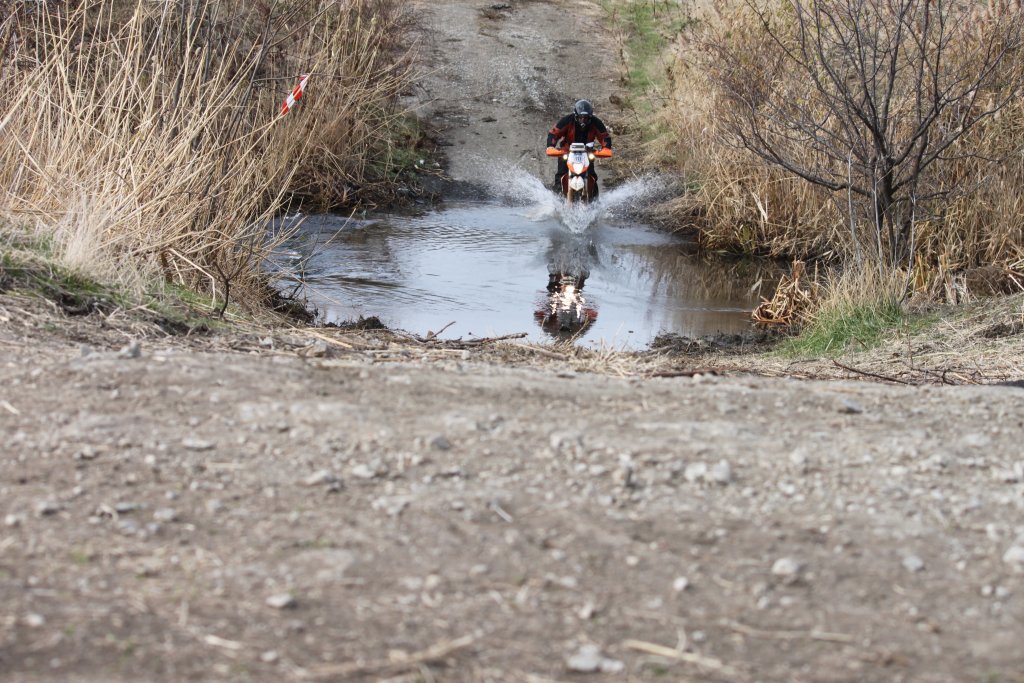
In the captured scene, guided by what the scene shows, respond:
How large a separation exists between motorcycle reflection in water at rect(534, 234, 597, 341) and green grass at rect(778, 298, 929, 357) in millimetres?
1674

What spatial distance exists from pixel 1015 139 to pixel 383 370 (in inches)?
313

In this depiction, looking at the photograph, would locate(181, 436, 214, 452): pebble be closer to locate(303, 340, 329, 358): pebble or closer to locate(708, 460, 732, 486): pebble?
locate(708, 460, 732, 486): pebble

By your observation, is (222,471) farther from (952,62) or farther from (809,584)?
(952,62)

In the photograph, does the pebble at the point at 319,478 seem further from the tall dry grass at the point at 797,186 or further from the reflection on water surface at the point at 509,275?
the tall dry grass at the point at 797,186

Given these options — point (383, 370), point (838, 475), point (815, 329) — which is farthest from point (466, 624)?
point (815, 329)

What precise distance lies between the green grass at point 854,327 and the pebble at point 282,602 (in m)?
5.55

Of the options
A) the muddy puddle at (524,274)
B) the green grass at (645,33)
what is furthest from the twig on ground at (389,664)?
the green grass at (645,33)

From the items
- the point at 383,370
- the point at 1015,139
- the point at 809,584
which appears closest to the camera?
the point at 809,584

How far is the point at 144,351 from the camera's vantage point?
447 cm

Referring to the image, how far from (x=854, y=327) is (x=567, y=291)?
128 inches

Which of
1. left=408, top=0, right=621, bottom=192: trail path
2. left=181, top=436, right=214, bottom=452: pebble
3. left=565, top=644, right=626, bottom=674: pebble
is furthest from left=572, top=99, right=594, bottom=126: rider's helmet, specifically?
left=565, top=644, right=626, bottom=674: pebble

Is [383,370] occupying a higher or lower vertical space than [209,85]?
lower

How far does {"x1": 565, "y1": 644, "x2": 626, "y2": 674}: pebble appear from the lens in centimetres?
236

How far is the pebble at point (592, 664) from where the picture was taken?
2.36m
